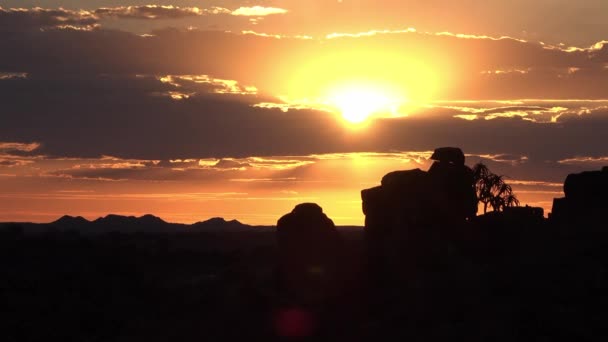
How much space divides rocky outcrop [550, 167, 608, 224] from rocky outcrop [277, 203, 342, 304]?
21.6 meters

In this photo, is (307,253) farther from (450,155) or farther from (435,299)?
(450,155)

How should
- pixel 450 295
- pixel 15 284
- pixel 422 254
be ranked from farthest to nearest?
1. pixel 15 284
2. pixel 422 254
3. pixel 450 295

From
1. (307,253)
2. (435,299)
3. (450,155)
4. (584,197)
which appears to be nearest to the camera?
(435,299)

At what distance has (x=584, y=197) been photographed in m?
97.6

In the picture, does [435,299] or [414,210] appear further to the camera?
[414,210]

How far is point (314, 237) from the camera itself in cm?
9431

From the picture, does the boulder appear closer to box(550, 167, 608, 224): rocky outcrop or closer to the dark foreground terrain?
the dark foreground terrain

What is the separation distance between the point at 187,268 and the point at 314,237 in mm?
82823

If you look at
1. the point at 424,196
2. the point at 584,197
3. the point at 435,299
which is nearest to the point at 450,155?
the point at 424,196

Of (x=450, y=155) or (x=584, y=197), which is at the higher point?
(x=450, y=155)

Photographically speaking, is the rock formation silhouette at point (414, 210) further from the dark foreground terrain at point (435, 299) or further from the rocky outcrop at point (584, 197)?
the rocky outcrop at point (584, 197)

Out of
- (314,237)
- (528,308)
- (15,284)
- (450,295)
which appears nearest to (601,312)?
(528,308)

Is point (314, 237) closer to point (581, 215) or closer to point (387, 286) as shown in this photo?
point (387, 286)

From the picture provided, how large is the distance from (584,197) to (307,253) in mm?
26889
